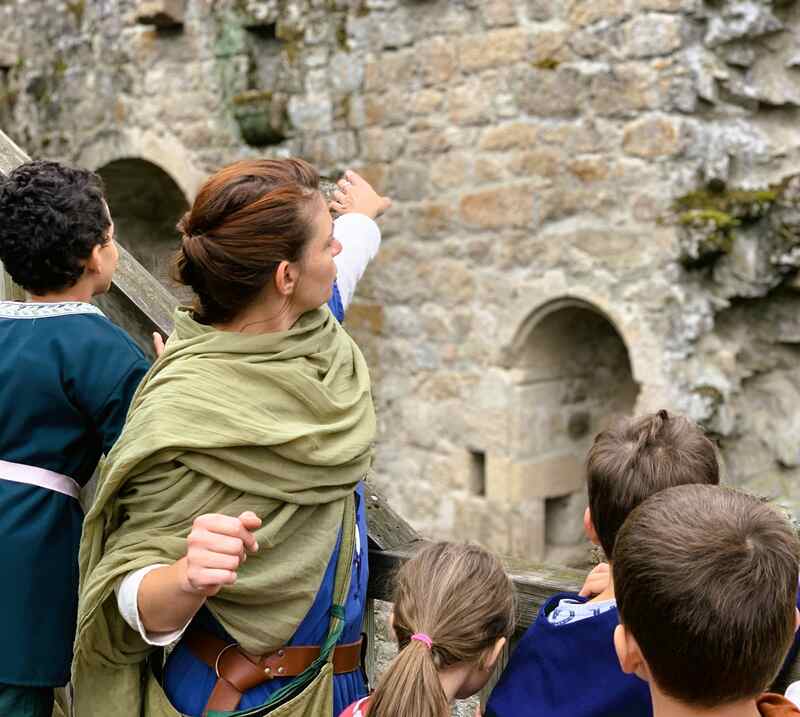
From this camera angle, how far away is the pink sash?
1.75m

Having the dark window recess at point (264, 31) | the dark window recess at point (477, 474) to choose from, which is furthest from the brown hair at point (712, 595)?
the dark window recess at point (264, 31)

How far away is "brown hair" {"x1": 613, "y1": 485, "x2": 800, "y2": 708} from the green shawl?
0.48m

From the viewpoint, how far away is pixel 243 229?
1493 millimetres

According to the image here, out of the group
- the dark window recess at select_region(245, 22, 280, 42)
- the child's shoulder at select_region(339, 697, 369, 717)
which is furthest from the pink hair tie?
the dark window recess at select_region(245, 22, 280, 42)

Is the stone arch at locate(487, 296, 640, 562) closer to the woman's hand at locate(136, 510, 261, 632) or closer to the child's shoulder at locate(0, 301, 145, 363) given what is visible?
the child's shoulder at locate(0, 301, 145, 363)

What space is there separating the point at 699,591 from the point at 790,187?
12.3ft

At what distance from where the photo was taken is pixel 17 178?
177cm

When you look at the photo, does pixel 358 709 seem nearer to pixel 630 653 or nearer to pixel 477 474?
pixel 630 653

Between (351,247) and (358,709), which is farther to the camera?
(351,247)

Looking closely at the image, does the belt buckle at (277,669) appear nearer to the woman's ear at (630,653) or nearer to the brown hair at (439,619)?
the brown hair at (439,619)

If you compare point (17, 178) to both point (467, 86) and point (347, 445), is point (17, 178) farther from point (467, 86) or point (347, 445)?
point (467, 86)

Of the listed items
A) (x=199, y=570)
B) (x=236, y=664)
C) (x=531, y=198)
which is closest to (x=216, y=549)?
(x=199, y=570)

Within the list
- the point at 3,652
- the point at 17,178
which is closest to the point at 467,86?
the point at 17,178

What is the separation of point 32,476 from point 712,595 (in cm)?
113
